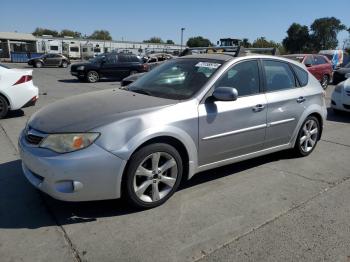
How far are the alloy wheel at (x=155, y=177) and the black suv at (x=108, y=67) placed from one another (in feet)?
52.4

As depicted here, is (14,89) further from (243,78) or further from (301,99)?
(301,99)

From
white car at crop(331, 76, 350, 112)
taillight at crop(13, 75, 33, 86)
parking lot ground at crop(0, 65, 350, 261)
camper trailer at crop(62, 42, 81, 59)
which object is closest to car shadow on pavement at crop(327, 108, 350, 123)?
white car at crop(331, 76, 350, 112)

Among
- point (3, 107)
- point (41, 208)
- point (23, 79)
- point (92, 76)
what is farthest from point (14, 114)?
point (92, 76)

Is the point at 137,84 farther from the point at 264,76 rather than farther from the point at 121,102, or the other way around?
the point at 264,76

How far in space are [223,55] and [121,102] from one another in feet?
5.16

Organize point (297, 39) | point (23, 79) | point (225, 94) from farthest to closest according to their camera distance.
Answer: point (297, 39)
point (23, 79)
point (225, 94)

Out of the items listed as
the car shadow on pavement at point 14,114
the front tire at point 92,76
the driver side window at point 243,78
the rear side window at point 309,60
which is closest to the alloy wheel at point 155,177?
the driver side window at point 243,78

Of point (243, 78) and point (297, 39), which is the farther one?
point (297, 39)

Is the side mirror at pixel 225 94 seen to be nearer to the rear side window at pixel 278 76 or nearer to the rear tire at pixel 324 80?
the rear side window at pixel 278 76

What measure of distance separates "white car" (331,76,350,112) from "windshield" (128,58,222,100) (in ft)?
19.9

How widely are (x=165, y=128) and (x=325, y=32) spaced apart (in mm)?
101965

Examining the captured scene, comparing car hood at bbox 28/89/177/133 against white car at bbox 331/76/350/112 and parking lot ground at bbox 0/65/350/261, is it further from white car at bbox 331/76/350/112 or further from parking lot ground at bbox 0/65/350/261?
white car at bbox 331/76/350/112

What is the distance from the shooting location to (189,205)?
377cm

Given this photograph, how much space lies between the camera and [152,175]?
3.59 m
